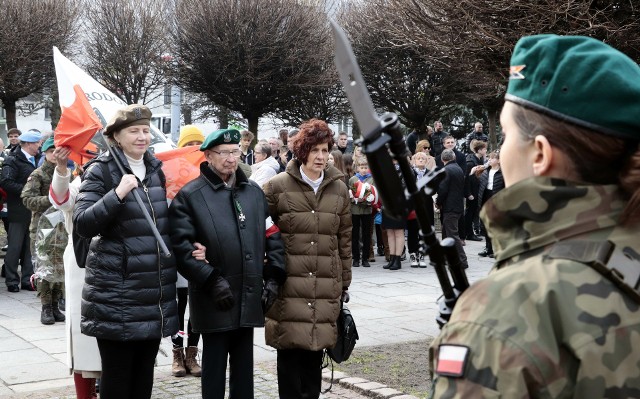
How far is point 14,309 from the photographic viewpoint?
1025cm

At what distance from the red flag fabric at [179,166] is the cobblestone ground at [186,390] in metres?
1.45

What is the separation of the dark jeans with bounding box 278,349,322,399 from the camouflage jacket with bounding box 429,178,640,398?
160 inches

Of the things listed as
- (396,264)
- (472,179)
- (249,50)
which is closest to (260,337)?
(396,264)

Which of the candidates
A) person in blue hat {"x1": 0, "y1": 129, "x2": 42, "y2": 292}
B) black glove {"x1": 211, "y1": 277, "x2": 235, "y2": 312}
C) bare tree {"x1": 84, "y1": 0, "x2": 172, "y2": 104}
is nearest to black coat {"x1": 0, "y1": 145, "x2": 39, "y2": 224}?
person in blue hat {"x1": 0, "y1": 129, "x2": 42, "y2": 292}

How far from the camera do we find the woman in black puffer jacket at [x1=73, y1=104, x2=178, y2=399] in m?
4.88

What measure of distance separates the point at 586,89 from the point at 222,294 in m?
3.73

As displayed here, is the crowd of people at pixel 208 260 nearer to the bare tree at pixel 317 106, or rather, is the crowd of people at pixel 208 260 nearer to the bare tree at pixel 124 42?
the bare tree at pixel 317 106

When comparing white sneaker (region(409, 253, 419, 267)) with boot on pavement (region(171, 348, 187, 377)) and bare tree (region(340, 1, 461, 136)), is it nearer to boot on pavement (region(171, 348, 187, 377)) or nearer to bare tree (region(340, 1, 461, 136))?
boot on pavement (region(171, 348, 187, 377))

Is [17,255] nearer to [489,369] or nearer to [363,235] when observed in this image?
[363,235]

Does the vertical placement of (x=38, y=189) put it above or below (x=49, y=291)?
above

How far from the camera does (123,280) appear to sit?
494 cm

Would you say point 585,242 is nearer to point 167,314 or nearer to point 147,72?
point 167,314

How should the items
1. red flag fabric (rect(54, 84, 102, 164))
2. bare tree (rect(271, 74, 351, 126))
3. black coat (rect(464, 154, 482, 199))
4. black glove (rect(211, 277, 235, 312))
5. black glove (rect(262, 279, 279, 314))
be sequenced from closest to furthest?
black glove (rect(211, 277, 235, 312)), black glove (rect(262, 279, 279, 314)), red flag fabric (rect(54, 84, 102, 164)), black coat (rect(464, 154, 482, 199)), bare tree (rect(271, 74, 351, 126))

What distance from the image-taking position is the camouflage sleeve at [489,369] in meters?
1.48
